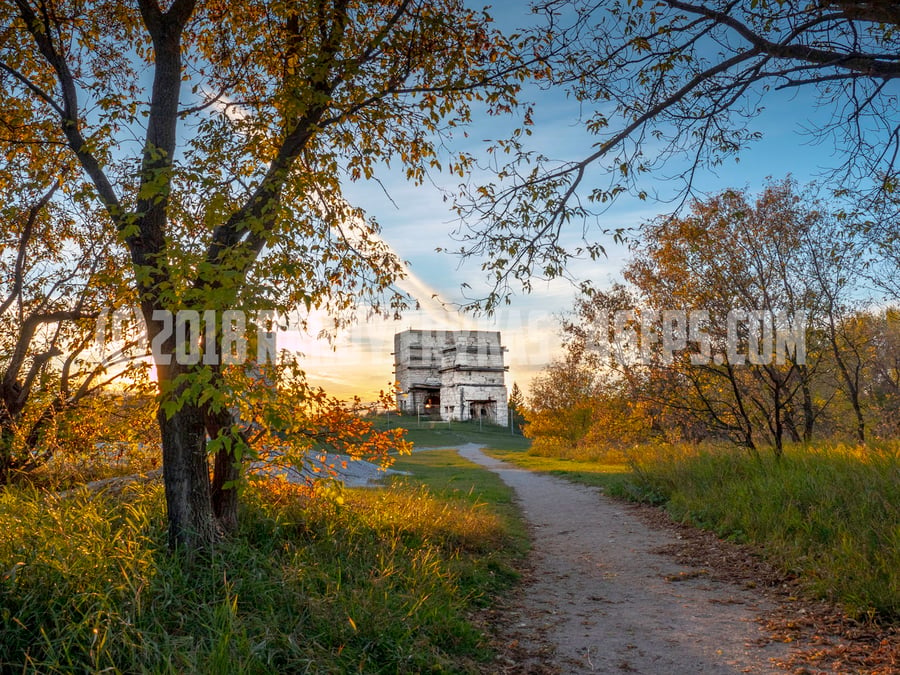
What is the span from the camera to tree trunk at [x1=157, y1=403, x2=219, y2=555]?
218 inches

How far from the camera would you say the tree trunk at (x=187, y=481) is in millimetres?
5535

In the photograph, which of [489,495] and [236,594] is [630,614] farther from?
[489,495]

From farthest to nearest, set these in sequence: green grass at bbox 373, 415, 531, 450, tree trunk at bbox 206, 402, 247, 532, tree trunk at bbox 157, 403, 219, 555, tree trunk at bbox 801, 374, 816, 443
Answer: green grass at bbox 373, 415, 531, 450 < tree trunk at bbox 801, 374, 816, 443 < tree trunk at bbox 206, 402, 247, 532 < tree trunk at bbox 157, 403, 219, 555

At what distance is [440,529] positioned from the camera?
7660 millimetres

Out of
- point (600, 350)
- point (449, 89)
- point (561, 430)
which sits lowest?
point (561, 430)

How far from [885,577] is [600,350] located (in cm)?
1557

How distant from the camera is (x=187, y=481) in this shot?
223 inches

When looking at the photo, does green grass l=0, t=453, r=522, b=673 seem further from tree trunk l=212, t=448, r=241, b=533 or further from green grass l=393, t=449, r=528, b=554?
green grass l=393, t=449, r=528, b=554

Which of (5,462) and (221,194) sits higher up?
(221,194)

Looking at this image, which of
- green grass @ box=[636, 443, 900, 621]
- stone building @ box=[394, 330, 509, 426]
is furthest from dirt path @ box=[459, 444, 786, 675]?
stone building @ box=[394, 330, 509, 426]

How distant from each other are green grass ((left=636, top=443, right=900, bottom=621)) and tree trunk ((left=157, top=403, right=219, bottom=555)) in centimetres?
594

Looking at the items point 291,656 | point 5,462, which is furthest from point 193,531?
point 5,462

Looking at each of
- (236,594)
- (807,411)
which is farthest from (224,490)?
(807,411)

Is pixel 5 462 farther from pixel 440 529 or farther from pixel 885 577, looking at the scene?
pixel 885 577
